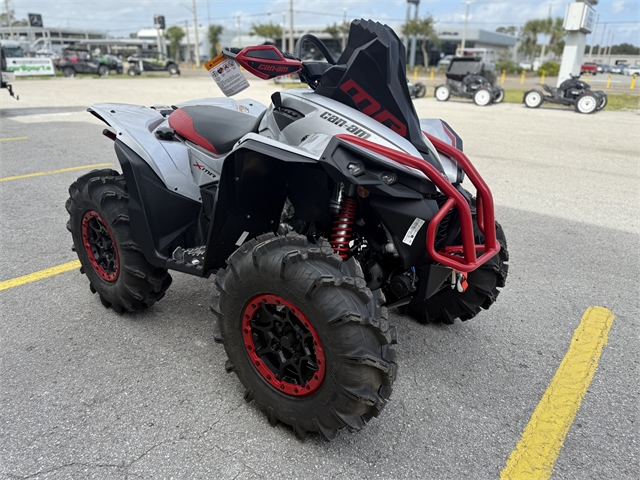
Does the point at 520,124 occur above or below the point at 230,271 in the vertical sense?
below

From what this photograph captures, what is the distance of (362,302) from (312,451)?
0.76 meters

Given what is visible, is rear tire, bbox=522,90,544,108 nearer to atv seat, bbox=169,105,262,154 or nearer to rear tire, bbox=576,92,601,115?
rear tire, bbox=576,92,601,115

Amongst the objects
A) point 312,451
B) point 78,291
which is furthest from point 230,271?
point 78,291

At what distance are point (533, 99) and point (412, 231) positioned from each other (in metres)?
17.6

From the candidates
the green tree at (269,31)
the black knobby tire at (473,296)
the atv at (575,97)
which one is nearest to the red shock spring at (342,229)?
the black knobby tire at (473,296)

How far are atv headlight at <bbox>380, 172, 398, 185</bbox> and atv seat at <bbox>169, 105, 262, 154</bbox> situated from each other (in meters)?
0.95

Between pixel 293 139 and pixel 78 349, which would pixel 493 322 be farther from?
pixel 78 349

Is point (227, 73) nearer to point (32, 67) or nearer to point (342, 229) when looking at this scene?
point (342, 229)

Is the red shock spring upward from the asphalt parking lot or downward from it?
upward

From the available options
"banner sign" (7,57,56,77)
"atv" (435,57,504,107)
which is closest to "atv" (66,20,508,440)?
"atv" (435,57,504,107)

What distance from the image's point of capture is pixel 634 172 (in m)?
8.13

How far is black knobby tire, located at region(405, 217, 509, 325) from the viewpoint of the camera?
2885mm

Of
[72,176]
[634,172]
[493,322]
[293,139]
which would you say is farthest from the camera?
[634,172]

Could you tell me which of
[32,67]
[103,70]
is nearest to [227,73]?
[32,67]
